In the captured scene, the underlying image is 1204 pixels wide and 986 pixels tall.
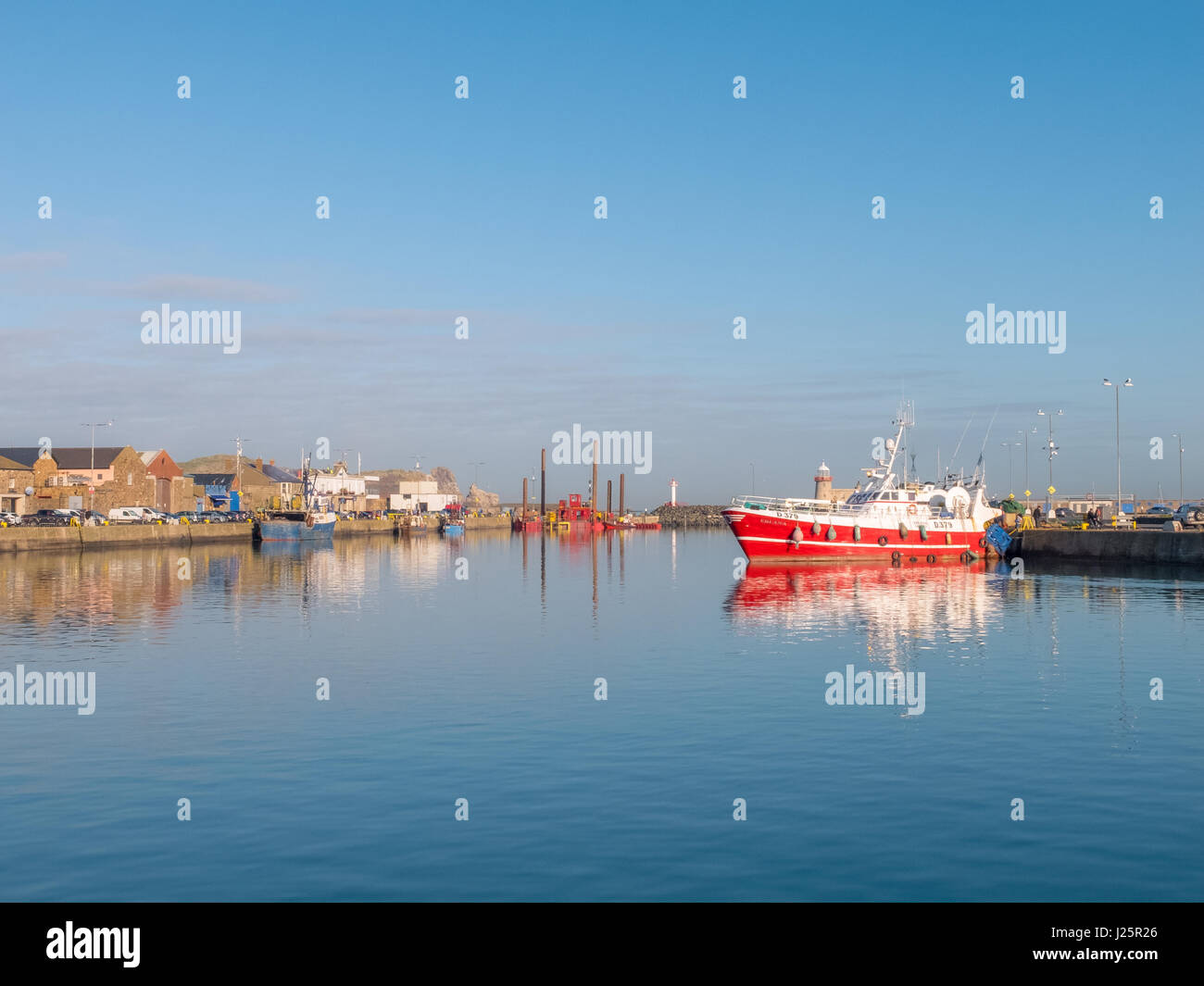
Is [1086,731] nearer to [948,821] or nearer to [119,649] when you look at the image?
[948,821]

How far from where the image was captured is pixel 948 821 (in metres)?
16.4

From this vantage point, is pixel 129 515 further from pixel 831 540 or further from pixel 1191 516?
pixel 1191 516

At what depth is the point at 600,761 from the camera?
66.3 ft

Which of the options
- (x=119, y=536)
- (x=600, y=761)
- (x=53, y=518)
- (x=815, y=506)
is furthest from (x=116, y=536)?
(x=600, y=761)

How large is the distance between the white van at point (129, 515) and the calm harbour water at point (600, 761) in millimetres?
93255

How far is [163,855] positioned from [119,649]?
22381 mm

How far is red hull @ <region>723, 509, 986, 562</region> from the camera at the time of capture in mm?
83000

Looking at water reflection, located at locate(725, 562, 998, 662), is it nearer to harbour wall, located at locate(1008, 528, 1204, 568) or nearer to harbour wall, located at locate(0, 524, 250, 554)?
harbour wall, located at locate(1008, 528, 1204, 568)

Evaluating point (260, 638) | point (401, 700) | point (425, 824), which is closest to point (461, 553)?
point (260, 638)

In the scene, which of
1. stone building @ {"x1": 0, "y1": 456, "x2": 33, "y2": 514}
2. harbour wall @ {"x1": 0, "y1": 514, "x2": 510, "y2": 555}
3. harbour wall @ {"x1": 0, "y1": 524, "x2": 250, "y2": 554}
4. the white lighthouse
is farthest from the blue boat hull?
the white lighthouse

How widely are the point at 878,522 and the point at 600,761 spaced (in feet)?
223

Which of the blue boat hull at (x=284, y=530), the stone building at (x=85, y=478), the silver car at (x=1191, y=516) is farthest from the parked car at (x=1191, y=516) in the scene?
the stone building at (x=85, y=478)

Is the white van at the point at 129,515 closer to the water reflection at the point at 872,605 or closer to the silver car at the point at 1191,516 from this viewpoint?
the water reflection at the point at 872,605
